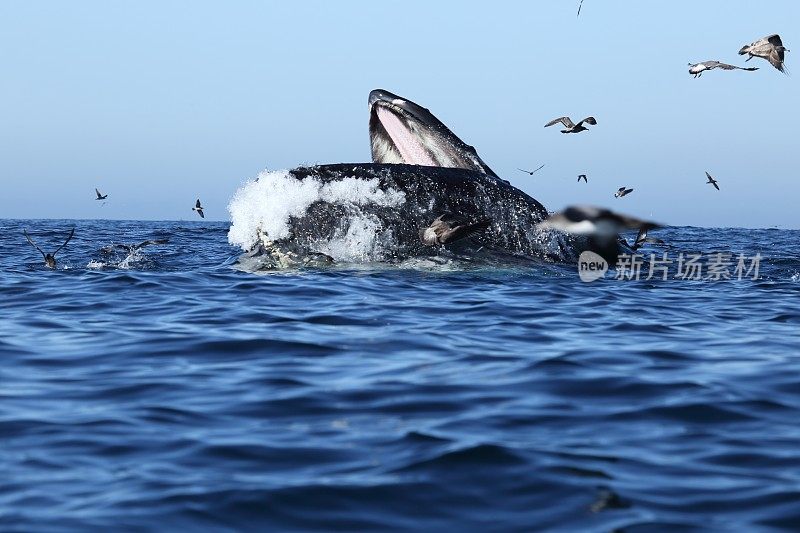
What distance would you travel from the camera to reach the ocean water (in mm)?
5859

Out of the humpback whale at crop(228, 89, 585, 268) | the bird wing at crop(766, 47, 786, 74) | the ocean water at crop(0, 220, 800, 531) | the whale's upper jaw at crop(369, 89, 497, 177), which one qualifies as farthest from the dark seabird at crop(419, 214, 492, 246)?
the bird wing at crop(766, 47, 786, 74)

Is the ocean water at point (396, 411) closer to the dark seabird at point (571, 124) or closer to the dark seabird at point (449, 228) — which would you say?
the dark seabird at point (449, 228)

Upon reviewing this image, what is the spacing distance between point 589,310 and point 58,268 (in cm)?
1012

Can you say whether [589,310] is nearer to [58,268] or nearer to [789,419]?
[789,419]

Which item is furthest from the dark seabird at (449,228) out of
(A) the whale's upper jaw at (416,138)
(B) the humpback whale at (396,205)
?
(A) the whale's upper jaw at (416,138)

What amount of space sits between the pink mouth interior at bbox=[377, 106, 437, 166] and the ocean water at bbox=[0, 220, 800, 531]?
9.61 ft

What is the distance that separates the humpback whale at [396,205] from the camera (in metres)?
16.3

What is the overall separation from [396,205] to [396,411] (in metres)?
8.63

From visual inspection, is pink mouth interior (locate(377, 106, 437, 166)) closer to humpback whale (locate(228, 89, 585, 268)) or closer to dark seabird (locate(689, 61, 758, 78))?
humpback whale (locate(228, 89, 585, 268))

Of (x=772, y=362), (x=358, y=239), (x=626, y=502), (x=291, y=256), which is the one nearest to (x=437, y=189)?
(x=358, y=239)

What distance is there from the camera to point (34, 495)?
599cm

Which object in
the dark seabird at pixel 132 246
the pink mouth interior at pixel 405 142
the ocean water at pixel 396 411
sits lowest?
the ocean water at pixel 396 411

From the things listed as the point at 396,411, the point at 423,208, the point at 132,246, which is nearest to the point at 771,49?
the point at 423,208

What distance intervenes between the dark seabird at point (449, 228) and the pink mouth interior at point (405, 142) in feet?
5.42
